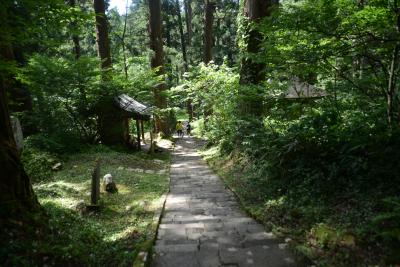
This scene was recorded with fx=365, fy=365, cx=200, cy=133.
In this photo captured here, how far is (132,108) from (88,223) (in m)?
10.2

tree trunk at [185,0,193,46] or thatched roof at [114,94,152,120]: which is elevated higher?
tree trunk at [185,0,193,46]

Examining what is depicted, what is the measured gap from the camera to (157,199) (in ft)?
28.1

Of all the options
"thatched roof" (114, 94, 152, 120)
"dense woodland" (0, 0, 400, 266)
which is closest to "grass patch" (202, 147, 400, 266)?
"dense woodland" (0, 0, 400, 266)

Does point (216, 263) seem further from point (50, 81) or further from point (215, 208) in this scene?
point (50, 81)

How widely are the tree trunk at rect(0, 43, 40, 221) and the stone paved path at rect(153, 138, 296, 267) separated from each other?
199cm

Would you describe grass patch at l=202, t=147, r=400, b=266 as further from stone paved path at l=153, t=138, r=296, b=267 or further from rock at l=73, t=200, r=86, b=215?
rock at l=73, t=200, r=86, b=215

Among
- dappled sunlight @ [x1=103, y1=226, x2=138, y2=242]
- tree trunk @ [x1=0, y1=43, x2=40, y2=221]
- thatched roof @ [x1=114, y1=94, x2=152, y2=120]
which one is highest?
thatched roof @ [x1=114, y1=94, x2=152, y2=120]

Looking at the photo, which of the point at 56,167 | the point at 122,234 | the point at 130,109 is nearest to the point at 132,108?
the point at 130,109

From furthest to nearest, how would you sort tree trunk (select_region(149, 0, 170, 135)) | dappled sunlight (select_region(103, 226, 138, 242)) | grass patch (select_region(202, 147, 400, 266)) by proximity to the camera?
tree trunk (select_region(149, 0, 170, 135))
dappled sunlight (select_region(103, 226, 138, 242))
grass patch (select_region(202, 147, 400, 266))

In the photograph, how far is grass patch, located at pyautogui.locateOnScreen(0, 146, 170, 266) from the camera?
4569 mm

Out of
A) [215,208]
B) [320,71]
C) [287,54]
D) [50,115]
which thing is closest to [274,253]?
[215,208]

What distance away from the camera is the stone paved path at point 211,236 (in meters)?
5.00

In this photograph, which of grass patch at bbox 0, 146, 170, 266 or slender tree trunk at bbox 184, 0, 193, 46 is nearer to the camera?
grass patch at bbox 0, 146, 170, 266

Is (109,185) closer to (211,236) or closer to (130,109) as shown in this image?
(211,236)
